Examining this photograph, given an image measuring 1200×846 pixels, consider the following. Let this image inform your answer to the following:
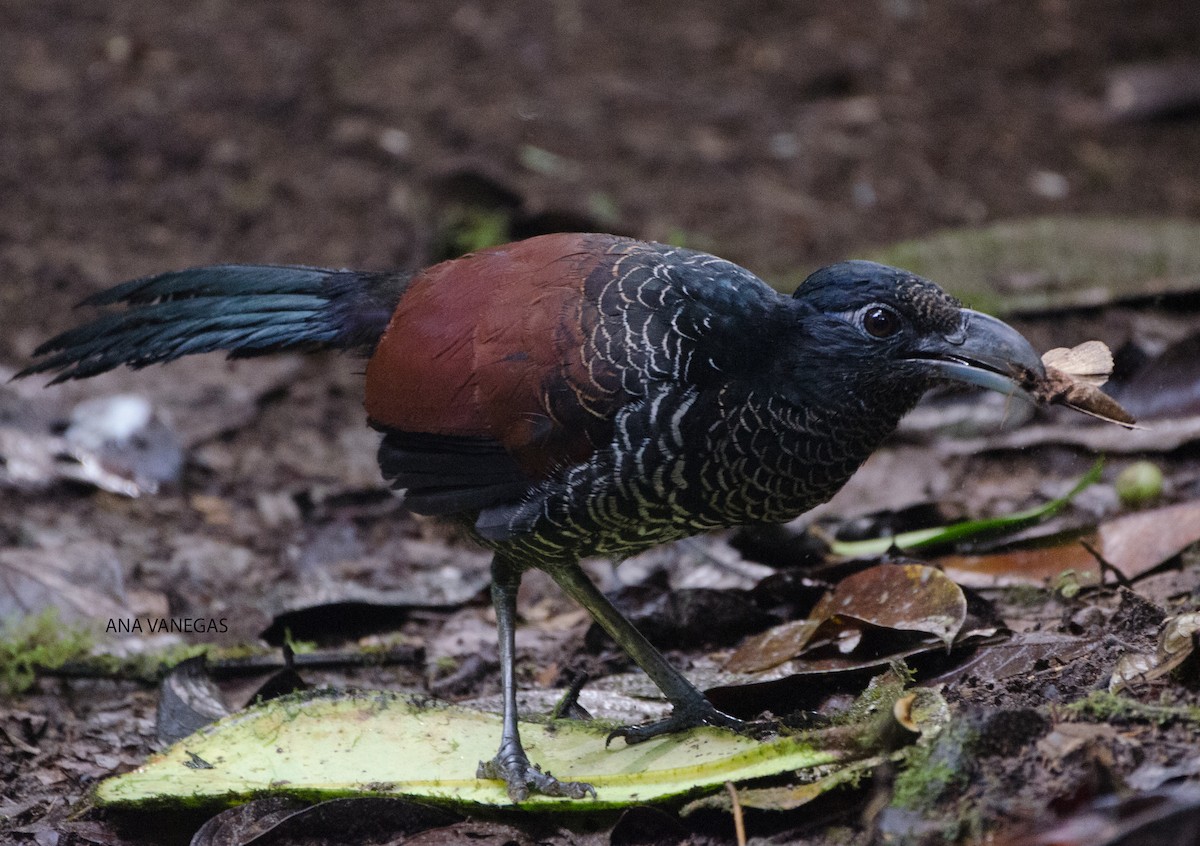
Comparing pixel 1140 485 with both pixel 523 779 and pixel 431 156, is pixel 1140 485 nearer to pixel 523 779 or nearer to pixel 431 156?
pixel 523 779

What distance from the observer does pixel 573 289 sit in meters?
3.48

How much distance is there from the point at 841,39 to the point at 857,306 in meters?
7.13

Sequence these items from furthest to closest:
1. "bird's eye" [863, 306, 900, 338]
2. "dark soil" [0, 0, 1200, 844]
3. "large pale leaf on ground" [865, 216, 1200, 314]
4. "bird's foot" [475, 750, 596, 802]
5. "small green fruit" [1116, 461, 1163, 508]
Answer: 1. "large pale leaf on ground" [865, 216, 1200, 314]
2. "dark soil" [0, 0, 1200, 844]
3. "small green fruit" [1116, 461, 1163, 508]
4. "bird's eye" [863, 306, 900, 338]
5. "bird's foot" [475, 750, 596, 802]

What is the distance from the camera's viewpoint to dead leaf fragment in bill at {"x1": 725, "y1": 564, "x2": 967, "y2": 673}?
3.39 metres

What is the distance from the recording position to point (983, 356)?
320cm

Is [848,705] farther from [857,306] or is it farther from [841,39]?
[841,39]

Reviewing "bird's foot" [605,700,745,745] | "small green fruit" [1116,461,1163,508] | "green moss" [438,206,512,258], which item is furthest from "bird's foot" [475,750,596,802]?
"green moss" [438,206,512,258]

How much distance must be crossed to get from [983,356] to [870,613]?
0.79 m

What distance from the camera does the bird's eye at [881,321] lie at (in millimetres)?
3250

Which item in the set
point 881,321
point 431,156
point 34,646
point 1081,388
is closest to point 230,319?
point 34,646

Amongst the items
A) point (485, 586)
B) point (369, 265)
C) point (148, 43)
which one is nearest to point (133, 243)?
point (369, 265)

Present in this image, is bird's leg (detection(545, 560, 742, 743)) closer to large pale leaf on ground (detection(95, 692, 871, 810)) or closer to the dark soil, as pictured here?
large pale leaf on ground (detection(95, 692, 871, 810))

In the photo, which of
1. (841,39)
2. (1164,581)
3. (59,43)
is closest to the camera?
(1164,581)

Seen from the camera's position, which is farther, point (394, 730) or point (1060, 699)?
point (394, 730)
